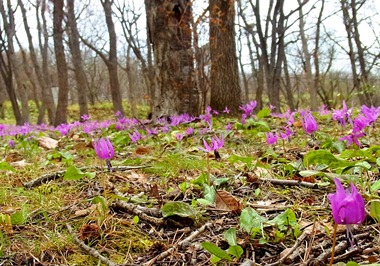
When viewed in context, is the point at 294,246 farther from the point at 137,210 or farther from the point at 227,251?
the point at 137,210

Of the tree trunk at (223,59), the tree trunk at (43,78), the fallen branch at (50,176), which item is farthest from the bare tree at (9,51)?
the fallen branch at (50,176)

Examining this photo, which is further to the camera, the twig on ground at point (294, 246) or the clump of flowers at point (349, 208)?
the twig on ground at point (294, 246)

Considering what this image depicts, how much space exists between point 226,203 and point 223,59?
18.2ft

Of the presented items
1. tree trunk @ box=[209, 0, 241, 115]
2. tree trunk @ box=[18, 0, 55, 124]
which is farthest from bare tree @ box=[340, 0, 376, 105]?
tree trunk @ box=[18, 0, 55, 124]

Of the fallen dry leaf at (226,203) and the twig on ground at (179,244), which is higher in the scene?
the fallen dry leaf at (226,203)

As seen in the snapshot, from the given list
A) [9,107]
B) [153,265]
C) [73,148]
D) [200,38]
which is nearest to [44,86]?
[200,38]

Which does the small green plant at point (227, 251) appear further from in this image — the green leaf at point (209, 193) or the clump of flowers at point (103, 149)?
the clump of flowers at point (103, 149)

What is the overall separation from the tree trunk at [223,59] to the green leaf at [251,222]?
539 cm

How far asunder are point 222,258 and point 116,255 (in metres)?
0.35

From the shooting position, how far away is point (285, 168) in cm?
189

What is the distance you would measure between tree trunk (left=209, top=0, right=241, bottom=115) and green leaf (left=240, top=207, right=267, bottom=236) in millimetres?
5391

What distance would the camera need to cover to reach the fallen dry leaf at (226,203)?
1401 mm

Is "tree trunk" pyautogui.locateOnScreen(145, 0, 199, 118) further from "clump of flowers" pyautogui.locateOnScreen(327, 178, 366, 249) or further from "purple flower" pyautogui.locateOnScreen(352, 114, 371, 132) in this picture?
"clump of flowers" pyautogui.locateOnScreen(327, 178, 366, 249)

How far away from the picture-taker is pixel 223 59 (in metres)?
6.73
